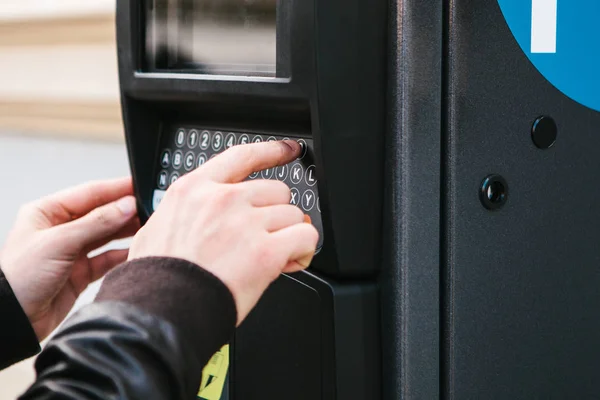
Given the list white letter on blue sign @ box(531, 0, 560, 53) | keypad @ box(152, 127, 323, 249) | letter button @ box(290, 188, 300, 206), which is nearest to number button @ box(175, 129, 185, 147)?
keypad @ box(152, 127, 323, 249)

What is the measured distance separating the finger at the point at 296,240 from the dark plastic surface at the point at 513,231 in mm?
162

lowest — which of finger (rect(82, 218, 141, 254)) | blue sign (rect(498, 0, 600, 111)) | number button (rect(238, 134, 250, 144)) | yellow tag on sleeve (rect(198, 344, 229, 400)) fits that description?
yellow tag on sleeve (rect(198, 344, 229, 400))

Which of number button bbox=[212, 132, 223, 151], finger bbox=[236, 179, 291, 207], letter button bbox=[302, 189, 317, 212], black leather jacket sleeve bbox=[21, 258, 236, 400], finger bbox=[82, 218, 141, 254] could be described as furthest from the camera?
finger bbox=[82, 218, 141, 254]

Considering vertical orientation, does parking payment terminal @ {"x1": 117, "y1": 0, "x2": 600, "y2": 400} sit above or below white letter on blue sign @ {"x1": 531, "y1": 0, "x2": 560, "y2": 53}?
below

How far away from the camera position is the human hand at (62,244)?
3.49 ft

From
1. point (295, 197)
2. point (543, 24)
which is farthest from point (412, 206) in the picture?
point (543, 24)

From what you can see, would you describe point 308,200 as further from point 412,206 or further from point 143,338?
point 143,338

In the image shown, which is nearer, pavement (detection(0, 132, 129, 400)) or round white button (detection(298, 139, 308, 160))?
round white button (detection(298, 139, 308, 160))

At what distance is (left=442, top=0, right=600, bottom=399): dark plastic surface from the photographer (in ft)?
2.76

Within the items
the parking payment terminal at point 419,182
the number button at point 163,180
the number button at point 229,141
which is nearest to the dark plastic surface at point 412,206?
the parking payment terminal at point 419,182

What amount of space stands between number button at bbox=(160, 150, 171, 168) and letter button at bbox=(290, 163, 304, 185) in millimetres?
215

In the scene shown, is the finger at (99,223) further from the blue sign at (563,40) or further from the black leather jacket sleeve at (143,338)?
the blue sign at (563,40)

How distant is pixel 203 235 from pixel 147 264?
0.05 metres

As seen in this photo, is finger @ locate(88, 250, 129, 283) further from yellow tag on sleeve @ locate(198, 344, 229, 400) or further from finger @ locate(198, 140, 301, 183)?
finger @ locate(198, 140, 301, 183)
